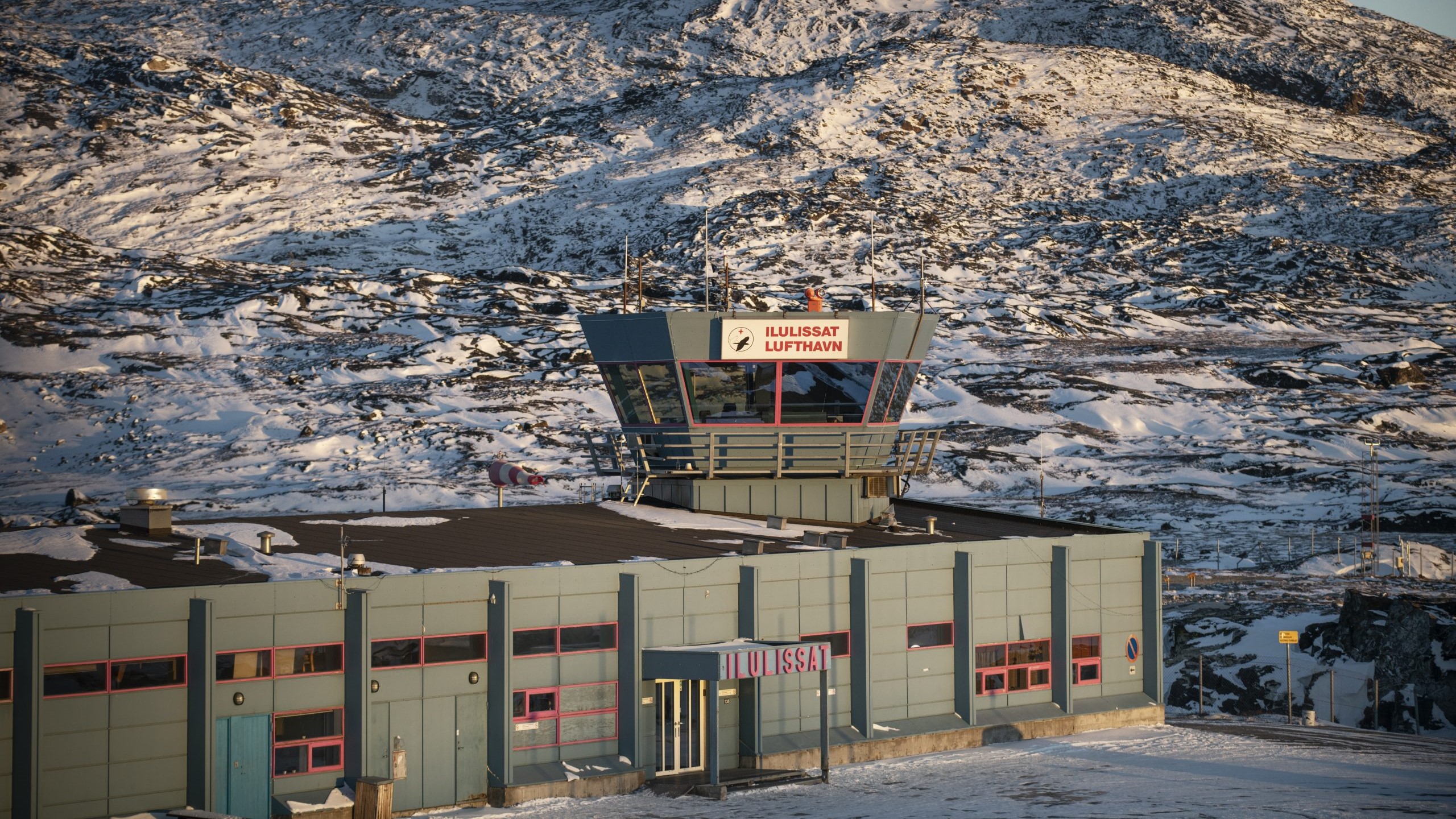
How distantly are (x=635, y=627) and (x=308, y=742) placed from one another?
5.31 meters

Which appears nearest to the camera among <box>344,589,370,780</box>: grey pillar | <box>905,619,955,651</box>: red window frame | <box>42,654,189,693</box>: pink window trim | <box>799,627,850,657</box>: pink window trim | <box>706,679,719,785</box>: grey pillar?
<box>42,654,189,693</box>: pink window trim

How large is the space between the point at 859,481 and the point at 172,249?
135502 millimetres

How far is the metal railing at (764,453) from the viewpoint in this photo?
32.8 m

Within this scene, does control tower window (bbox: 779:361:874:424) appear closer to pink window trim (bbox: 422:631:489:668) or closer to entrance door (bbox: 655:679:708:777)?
entrance door (bbox: 655:679:708:777)

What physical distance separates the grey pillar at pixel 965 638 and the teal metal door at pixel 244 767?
40.9 feet

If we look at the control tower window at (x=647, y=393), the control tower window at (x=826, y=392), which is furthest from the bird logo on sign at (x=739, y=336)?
the control tower window at (x=647, y=393)

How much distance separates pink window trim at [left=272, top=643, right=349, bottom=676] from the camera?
22.9 metres

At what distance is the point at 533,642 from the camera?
25.1m

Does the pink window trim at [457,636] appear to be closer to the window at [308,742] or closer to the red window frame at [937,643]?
the window at [308,742]

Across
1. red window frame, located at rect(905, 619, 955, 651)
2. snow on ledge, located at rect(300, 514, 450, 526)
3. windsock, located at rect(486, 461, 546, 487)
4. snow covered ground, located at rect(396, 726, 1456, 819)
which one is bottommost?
snow covered ground, located at rect(396, 726, 1456, 819)

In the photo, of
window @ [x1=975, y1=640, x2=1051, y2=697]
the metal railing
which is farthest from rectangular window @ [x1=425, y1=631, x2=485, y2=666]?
window @ [x1=975, y1=640, x2=1051, y2=697]

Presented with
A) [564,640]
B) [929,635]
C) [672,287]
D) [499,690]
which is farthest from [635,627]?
[672,287]

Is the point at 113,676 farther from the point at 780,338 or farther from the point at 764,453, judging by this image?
the point at 780,338

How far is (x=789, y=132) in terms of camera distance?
189500mm
